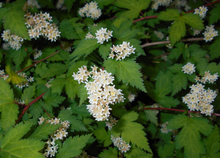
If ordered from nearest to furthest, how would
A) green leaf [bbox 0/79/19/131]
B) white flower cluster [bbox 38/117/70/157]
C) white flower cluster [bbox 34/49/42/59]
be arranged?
white flower cluster [bbox 38/117/70/157] < green leaf [bbox 0/79/19/131] < white flower cluster [bbox 34/49/42/59]

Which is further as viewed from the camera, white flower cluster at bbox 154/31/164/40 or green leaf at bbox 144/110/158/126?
white flower cluster at bbox 154/31/164/40

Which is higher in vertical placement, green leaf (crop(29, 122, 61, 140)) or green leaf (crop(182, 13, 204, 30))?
green leaf (crop(182, 13, 204, 30))

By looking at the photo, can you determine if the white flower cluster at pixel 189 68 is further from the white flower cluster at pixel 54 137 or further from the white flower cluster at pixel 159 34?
the white flower cluster at pixel 54 137

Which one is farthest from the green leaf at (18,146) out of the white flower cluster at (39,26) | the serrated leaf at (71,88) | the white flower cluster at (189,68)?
the white flower cluster at (189,68)

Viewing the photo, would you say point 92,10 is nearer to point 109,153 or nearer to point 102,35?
point 102,35

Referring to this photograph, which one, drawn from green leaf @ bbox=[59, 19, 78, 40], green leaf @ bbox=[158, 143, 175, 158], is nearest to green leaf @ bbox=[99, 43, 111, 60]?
green leaf @ bbox=[59, 19, 78, 40]

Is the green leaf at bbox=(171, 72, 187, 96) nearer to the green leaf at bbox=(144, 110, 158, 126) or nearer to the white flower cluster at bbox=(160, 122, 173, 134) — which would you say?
the green leaf at bbox=(144, 110, 158, 126)

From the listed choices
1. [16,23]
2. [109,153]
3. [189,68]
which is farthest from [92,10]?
[109,153]
